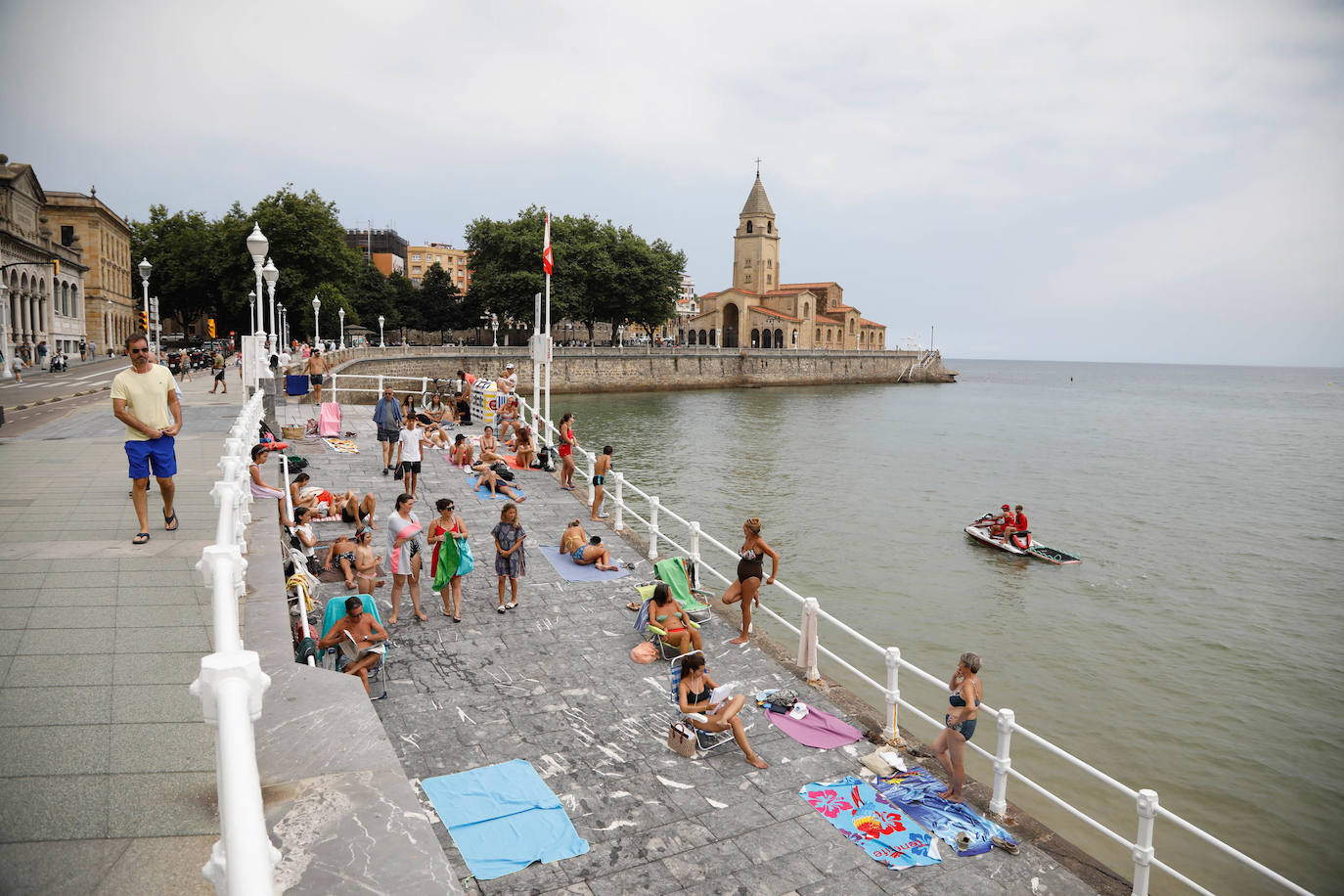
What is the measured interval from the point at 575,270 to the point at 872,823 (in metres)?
64.7

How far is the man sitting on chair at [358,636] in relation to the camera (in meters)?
7.78

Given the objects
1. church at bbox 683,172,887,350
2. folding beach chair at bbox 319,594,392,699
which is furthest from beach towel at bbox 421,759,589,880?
church at bbox 683,172,887,350

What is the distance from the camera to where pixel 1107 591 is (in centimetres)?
1941

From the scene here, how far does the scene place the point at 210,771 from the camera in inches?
137

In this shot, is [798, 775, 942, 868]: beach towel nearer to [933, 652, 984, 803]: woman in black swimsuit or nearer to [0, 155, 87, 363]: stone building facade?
[933, 652, 984, 803]: woman in black swimsuit

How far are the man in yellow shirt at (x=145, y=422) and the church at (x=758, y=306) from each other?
95.9m

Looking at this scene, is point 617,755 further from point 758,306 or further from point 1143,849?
point 758,306

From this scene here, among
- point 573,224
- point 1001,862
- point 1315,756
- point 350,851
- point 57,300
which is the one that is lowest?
point 1315,756

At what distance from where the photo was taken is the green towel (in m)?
10.3

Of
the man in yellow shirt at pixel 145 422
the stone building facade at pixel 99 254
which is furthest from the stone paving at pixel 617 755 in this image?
the stone building facade at pixel 99 254

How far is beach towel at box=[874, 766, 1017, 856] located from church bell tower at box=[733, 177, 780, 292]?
102m

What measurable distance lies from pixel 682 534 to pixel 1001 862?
1533 cm

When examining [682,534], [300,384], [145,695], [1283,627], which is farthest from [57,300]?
[1283,627]

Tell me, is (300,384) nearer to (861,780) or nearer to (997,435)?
(861,780)
